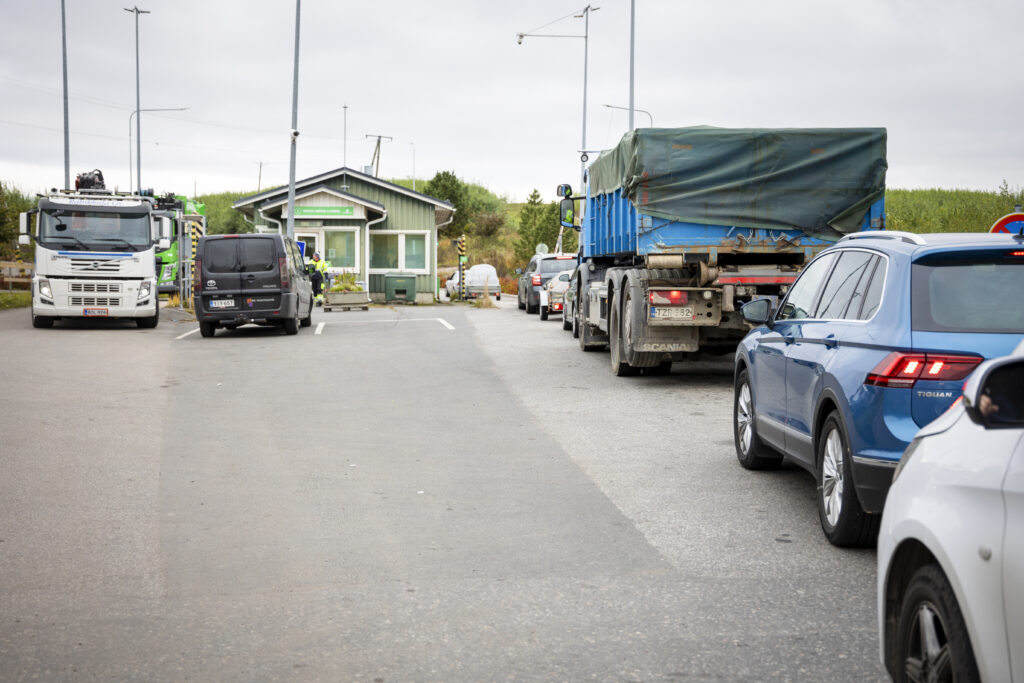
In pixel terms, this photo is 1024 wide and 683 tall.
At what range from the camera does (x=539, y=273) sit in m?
31.4

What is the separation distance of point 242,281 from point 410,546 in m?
17.2

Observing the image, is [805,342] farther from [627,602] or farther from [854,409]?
[627,602]

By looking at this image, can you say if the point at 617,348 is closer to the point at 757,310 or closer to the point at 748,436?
the point at 748,436

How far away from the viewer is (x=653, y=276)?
13758 millimetres

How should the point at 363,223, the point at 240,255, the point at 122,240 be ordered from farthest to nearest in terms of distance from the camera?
the point at 363,223
the point at 122,240
the point at 240,255

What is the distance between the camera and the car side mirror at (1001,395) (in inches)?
97.7

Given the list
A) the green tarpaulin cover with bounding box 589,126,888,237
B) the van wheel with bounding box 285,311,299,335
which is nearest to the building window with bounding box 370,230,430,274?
the van wheel with bounding box 285,311,299,335

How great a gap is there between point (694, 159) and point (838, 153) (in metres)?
1.80

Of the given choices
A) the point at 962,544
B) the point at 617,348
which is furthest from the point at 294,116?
the point at 962,544

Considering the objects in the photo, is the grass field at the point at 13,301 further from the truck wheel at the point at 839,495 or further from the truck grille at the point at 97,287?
the truck wheel at the point at 839,495

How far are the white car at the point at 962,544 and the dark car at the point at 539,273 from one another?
27474mm

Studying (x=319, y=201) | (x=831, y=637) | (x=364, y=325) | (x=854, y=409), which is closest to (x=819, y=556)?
(x=854, y=409)

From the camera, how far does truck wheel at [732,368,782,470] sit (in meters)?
8.15

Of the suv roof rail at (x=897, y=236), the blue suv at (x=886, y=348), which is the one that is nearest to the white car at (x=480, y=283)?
the suv roof rail at (x=897, y=236)
